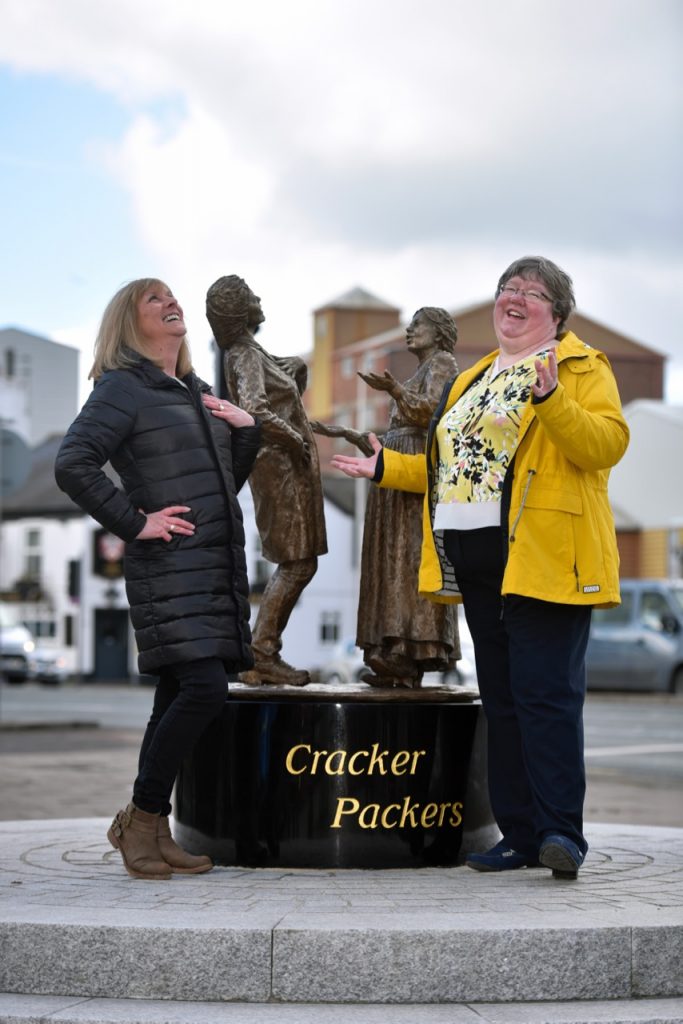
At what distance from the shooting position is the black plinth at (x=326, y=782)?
595cm

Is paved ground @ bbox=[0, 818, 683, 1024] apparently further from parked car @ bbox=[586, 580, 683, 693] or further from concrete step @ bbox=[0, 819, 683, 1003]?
parked car @ bbox=[586, 580, 683, 693]

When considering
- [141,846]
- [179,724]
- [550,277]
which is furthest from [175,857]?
[550,277]

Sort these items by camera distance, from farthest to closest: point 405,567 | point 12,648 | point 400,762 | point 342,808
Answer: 1. point 12,648
2. point 405,567
3. point 400,762
4. point 342,808

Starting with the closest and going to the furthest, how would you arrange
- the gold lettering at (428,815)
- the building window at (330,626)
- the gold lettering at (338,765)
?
the gold lettering at (338,765) < the gold lettering at (428,815) < the building window at (330,626)

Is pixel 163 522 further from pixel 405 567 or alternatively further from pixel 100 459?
pixel 405 567

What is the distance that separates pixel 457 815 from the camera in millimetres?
6219

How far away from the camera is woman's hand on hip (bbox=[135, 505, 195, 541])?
528 centimetres

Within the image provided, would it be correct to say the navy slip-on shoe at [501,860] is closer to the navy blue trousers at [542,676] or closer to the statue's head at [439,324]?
the navy blue trousers at [542,676]

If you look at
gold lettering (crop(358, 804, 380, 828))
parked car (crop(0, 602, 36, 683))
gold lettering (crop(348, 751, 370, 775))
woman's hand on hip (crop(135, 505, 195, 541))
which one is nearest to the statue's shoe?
gold lettering (crop(348, 751, 370, 775))

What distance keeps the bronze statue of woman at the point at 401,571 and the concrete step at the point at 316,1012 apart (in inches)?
95.0

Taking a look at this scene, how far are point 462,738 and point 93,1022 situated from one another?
8.47 feet

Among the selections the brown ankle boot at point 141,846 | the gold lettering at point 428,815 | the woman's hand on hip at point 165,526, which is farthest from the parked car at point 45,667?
the woman's hand on hip at point 165,526

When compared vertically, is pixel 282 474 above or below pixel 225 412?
below

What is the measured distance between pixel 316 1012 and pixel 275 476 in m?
2.90
